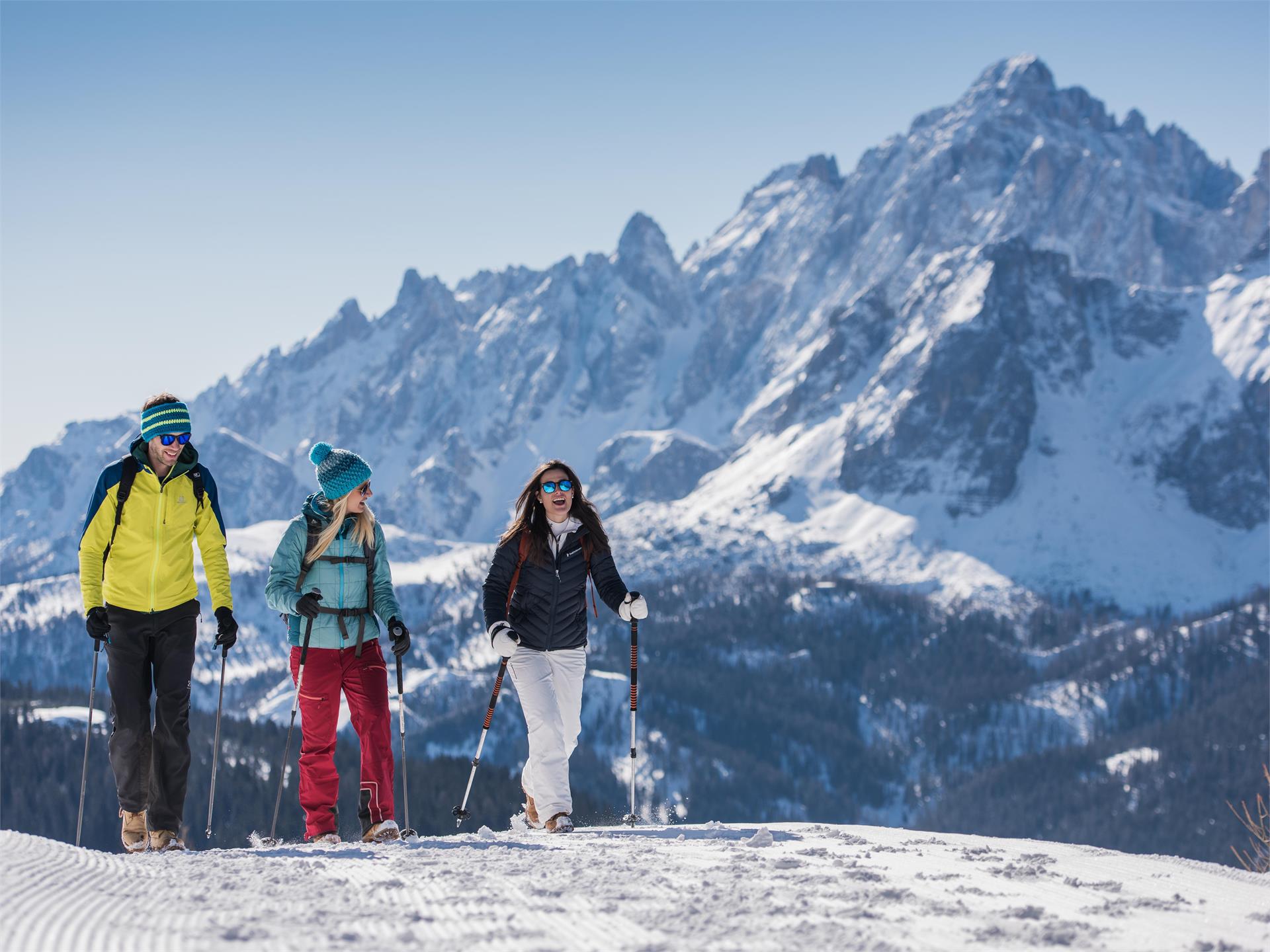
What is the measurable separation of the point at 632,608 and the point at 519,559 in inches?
48.3

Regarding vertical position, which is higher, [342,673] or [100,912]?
[342,673]

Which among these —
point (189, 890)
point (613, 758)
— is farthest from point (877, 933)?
point (613, 758)

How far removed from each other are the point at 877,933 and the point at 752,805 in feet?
607

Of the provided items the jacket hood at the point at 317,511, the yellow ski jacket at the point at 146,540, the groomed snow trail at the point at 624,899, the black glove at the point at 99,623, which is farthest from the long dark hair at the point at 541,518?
the black glove at the point at 99,623

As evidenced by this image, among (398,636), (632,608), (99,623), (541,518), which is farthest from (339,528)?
(632,608)

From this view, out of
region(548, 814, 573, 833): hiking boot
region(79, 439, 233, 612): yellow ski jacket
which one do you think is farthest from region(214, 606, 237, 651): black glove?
region(548, 814, 573, 833): hiking boot

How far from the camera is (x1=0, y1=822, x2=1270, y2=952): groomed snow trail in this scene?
553cm

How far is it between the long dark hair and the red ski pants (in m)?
1.75

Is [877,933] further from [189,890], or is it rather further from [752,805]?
[752,805]

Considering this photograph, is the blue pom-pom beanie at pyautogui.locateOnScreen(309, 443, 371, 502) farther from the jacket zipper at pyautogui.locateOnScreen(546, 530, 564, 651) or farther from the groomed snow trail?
the groomed snow trail

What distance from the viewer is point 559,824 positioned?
1086 centimetres

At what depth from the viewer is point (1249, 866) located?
11.6 m

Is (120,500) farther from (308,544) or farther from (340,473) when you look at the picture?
(340,473)

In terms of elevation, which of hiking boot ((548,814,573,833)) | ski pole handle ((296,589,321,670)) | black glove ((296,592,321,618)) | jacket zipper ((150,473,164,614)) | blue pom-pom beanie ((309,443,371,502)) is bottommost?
hiking boot ((548,814,573,833))
